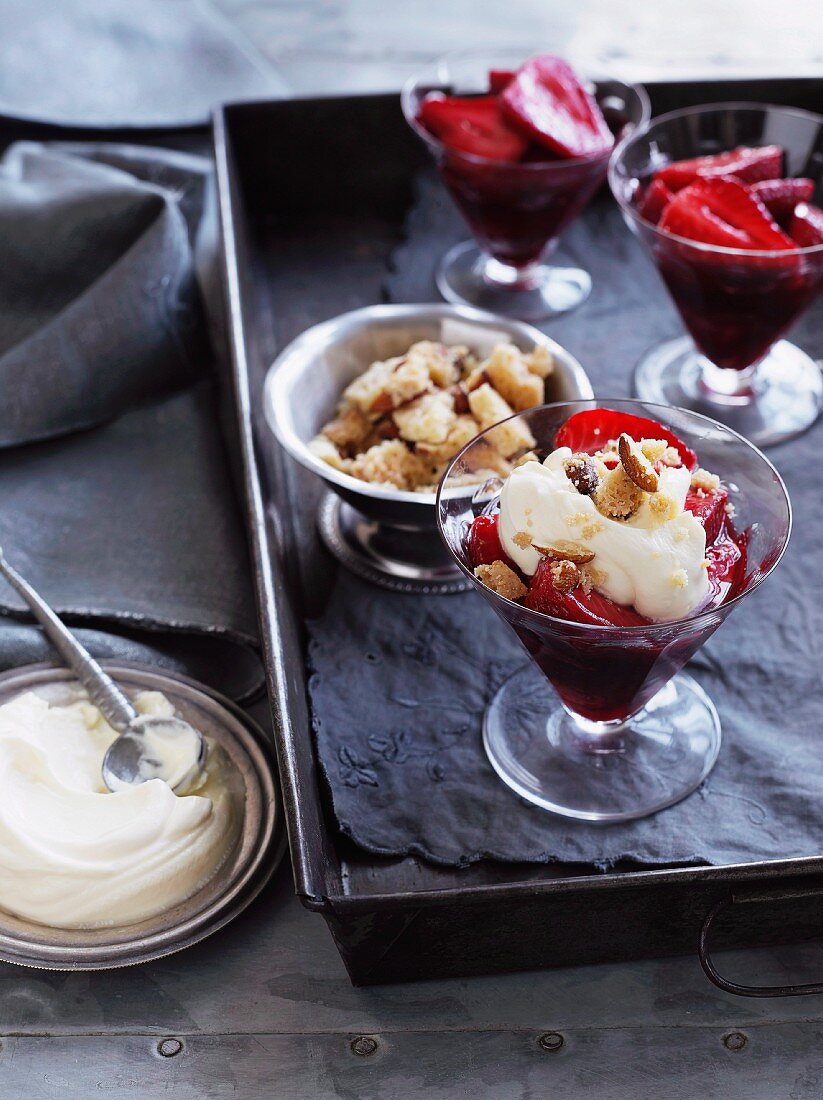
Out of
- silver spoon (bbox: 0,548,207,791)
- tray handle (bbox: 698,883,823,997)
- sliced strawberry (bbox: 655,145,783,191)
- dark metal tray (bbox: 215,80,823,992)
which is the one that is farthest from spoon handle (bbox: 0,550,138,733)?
sliced strawberry (bbox: 655,145,783,191)

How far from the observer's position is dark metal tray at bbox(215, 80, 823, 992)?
2.55ft

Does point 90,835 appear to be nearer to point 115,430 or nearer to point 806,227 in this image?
point 115,430

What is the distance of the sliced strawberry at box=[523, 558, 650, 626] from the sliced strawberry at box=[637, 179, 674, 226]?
0.53 m

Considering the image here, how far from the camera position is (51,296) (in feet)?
4.43

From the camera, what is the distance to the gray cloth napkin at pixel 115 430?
107 cm

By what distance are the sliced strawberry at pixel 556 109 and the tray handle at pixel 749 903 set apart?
77cm

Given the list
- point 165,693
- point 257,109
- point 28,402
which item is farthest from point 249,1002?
point 257,109

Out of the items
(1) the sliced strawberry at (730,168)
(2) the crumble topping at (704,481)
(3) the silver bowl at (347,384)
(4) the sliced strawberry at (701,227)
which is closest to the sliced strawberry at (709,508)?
(2) the crumble topping at (704,481)

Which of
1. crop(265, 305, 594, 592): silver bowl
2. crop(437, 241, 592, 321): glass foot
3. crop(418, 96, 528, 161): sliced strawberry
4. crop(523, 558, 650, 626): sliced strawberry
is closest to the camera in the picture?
crop(523, 558, 650, 626): sliced strawberry

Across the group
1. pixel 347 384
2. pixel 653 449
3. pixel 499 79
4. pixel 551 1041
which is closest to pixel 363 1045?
pixel 551 1041

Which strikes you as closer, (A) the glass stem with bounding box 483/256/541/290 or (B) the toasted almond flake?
(B) the toasted almond flake

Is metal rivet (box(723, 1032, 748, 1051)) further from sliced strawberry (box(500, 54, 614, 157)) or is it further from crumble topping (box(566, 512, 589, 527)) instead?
sliced strawberry (box(500, 54, 614, 157))

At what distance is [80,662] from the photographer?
988 millimetres

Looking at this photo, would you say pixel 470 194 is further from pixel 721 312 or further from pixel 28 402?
pixel 28 402
